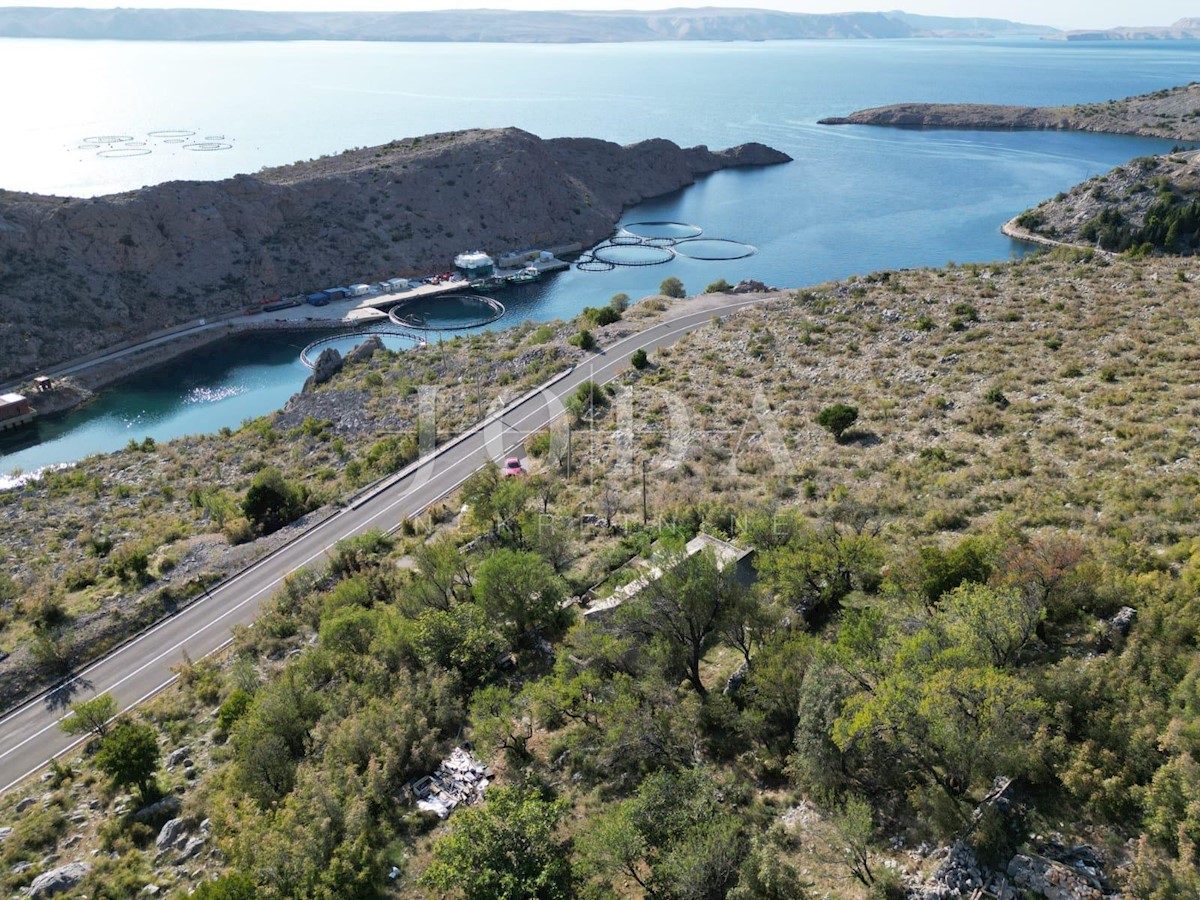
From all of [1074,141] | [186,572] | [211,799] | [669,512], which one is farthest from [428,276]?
[1074,141]

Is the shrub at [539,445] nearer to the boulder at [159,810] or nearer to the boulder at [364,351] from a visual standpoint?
the boulder at [159,810]

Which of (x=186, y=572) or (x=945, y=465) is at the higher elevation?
(x=945, y=465)

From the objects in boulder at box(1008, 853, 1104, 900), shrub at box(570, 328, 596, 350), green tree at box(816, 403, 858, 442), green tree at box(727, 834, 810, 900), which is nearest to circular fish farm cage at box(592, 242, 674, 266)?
shrub at box(570, 328, 596, 350)

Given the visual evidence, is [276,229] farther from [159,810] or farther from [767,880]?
[767,880]

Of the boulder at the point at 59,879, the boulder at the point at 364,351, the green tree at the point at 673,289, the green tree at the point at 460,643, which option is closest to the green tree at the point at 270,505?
the green tree at the point at 460,643

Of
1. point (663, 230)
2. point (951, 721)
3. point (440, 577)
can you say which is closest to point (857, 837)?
point (951, 721)

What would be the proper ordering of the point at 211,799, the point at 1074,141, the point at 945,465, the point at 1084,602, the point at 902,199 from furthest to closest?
the point at 1074,141 → the point at 902,199 → the point at 945,465 → the point at 211,799 → the point at 1084,602

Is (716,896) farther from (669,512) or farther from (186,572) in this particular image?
(186,572)
